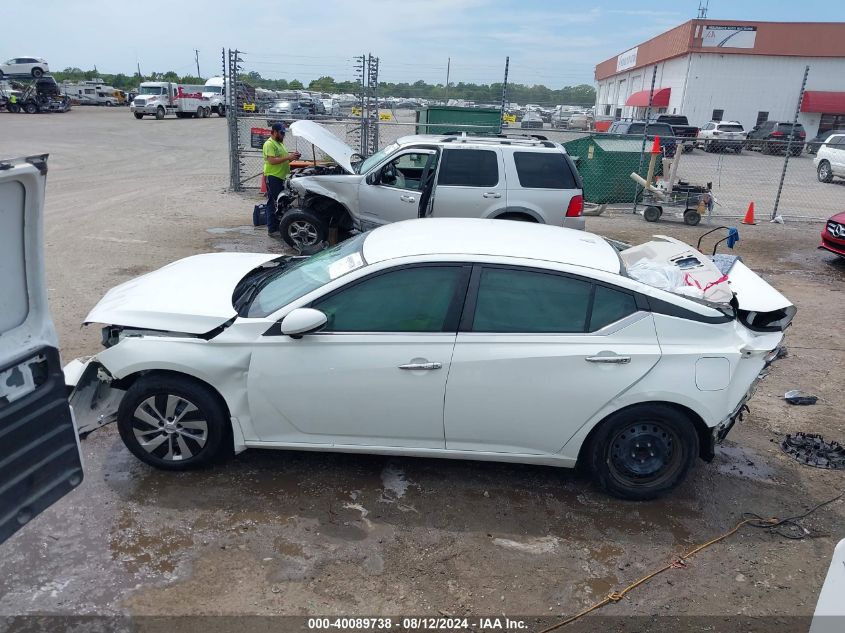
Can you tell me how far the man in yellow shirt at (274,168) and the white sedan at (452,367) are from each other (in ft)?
22.6

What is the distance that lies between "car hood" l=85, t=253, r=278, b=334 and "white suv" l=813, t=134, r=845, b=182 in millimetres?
22124

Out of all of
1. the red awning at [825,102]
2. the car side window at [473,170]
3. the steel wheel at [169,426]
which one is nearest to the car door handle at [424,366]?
the steel wheel at [169,426]

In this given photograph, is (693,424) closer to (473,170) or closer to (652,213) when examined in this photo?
(473,170)

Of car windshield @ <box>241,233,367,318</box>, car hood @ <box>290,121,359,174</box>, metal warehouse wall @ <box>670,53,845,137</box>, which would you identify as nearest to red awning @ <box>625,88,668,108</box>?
metal warehouse wall @ <box>670,53,845,137</box>

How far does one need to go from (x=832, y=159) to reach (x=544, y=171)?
17.4 meters

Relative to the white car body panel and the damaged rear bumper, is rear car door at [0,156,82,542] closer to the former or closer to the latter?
the white car body panel

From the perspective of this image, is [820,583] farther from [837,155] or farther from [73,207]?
[837,155]

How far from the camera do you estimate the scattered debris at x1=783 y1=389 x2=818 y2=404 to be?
5.67 metres

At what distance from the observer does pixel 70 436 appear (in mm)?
3008

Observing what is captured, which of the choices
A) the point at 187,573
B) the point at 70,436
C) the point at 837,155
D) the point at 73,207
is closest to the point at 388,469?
the point at 187,573

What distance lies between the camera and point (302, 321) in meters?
3.87

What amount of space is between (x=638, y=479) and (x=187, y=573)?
2.70 metres

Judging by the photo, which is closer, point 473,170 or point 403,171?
point 473,170

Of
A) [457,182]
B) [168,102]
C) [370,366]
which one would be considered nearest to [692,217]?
[457,182]
